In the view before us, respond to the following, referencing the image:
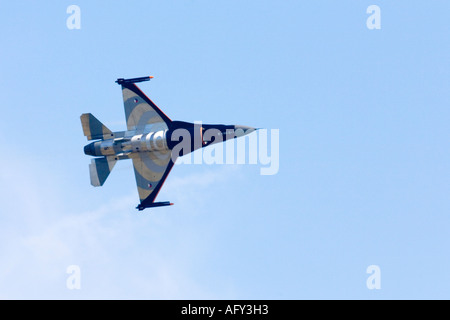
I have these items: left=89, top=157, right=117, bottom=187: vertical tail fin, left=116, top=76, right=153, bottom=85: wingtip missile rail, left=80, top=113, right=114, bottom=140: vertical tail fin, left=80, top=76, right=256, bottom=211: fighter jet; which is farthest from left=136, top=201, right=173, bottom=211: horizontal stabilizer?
left=116, top=76, right=153, bottom=85: wingtip missile rail

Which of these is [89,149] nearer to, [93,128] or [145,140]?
[93,128]

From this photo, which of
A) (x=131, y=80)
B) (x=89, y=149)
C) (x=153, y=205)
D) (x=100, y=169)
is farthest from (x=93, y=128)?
(x=153, y=205)

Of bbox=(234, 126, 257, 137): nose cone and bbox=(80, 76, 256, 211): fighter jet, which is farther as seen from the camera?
bbox=(80, 76, 256, 211): fighter jet

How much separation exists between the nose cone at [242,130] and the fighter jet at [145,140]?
0.33ft

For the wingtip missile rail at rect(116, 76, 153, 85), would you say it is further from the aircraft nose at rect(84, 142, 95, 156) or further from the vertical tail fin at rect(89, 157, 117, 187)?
the vertical tail fin at rect(89, 157, 117, 187)

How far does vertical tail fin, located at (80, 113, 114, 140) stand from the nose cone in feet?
45.6

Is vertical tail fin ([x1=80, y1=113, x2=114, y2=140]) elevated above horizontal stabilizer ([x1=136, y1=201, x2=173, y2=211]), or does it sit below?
above

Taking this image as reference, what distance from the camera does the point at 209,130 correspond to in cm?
8656

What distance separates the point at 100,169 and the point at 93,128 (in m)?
4.50

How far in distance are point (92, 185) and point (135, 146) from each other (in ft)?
21.8

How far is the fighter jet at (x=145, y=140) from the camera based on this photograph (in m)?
86.8

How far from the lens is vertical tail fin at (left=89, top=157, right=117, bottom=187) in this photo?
9012cm
